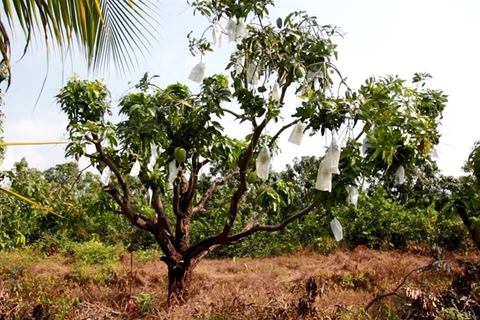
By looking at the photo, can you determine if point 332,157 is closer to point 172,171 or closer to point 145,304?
point 172,171

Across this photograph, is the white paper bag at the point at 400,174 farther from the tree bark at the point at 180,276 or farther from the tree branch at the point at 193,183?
the tree bark at the point at 180,276

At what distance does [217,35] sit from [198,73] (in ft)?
0.90

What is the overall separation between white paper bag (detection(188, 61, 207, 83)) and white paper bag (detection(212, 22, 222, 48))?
164 mm

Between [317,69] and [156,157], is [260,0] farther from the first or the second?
[156,157]

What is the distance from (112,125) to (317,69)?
1960 mm

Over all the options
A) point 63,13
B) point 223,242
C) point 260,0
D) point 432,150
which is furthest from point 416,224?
point 63,13

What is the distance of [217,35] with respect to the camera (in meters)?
3.18

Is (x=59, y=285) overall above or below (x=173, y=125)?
below

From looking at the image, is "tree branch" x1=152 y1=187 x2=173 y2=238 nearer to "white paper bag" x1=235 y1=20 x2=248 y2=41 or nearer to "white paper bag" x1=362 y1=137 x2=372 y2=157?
"white paper bag" x1=235 y1=20 x2=248 y2=41

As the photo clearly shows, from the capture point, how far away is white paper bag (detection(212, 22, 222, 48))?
3.17 meters

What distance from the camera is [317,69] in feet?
9.71

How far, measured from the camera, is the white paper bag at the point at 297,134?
283cm

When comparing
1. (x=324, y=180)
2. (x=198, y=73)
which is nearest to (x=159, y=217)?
(x=198, y=73)

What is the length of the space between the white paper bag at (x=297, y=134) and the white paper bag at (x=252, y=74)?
43 cm
